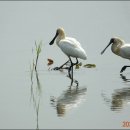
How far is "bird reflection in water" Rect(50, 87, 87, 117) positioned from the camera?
42.4 feet

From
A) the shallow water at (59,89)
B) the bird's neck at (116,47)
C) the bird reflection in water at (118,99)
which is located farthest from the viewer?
the bird's neck at (116,47)

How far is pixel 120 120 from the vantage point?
12.0 meters

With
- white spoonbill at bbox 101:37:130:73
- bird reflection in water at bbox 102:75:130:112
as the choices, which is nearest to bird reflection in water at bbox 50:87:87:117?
bird reflection in water at bbox 102:75:130:112

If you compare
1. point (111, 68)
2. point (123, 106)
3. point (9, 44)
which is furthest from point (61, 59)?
point (123, 106)

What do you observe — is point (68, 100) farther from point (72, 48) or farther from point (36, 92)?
point (72, 48)

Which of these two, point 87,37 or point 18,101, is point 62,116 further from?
point 87,37

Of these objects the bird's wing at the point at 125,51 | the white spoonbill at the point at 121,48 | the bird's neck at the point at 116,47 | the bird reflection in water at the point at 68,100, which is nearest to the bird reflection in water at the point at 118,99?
the bird reflection in water at the point at 68,100

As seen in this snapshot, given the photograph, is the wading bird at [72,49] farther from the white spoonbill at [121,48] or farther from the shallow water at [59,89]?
the white spoonbill at [121,48]

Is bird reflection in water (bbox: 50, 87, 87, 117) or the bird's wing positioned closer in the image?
Result: bird reflection in water (bbox: 50, 87, 87, 117)

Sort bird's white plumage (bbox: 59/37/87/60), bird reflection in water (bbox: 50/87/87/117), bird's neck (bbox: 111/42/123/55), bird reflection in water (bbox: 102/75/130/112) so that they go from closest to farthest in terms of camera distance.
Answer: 1. bird reflection in water (bbox: 50/87/87/117)
2. bird reflection in water (bbox: 102/75/130/112)
3. bird's white plumage (bbox: 59/37/87/60)
4. bird's neck (bbox: 111/42/123/55)

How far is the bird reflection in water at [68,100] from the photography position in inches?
509

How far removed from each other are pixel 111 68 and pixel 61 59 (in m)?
3.08

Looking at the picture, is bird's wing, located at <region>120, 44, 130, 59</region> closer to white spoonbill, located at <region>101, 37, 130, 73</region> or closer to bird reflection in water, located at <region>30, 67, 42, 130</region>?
white spoonbill, located at <region>101, 37, 130, 73</region>

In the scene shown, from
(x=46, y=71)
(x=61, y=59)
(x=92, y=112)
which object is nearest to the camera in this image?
(x=92, y=112)
